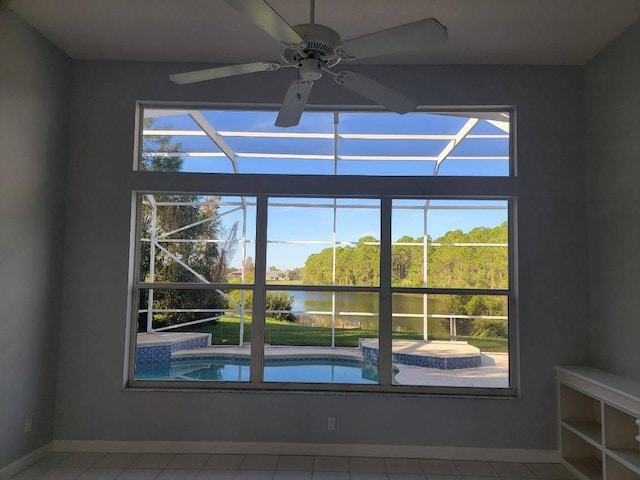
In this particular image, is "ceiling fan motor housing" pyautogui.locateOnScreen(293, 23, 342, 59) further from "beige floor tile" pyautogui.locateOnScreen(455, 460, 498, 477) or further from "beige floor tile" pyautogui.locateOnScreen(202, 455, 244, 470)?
"beige floor tile" pyautogui.locateOnScreen(455, 460, 498, 477)

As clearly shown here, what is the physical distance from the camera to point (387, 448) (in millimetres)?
3488

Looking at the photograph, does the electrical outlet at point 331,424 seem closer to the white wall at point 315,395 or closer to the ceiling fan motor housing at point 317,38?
the white wall at point 315,395

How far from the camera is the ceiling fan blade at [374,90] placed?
206 cm

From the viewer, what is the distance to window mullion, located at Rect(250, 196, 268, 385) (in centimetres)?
369

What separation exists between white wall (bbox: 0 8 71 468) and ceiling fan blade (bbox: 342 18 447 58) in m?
2.62

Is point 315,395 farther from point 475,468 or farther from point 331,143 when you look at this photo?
point 331,143

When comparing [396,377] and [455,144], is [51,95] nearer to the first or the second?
[455,144]

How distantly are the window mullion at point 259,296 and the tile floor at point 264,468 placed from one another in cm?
67

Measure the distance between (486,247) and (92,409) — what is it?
3.53 meters

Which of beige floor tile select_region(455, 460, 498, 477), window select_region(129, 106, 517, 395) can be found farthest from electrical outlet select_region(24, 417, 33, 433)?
beige floor tile select_region(455, 460, 498, 477)

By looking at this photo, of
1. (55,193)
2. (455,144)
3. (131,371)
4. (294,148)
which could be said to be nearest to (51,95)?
(55,193)

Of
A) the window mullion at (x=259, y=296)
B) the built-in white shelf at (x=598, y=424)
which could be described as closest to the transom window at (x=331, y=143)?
the window mullion at (x=259, y=296)

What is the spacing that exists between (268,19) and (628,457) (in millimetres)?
3212

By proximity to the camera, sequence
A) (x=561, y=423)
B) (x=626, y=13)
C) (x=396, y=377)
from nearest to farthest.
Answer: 1. (x=626, y=13)
2. (x=561, y=423)
3. (x=396, y=377)
